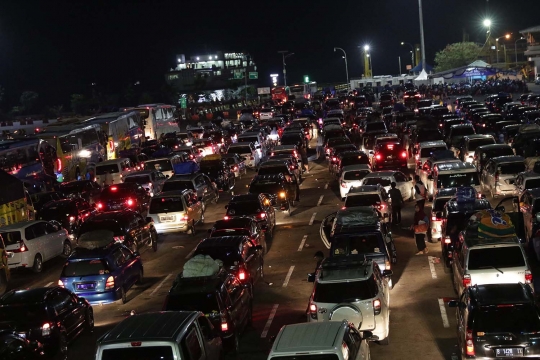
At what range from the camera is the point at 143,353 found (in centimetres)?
1059

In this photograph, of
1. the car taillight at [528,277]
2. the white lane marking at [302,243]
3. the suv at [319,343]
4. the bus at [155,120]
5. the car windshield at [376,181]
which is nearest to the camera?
the suv at [319,343]

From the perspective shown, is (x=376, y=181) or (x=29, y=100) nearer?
(x=376, y=181)

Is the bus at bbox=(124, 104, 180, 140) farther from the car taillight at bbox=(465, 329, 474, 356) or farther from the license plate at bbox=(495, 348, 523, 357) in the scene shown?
the license plate at bbox=(495, 348, 523, 357)

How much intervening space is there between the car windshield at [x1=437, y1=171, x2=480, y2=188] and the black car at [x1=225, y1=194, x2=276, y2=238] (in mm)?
5536

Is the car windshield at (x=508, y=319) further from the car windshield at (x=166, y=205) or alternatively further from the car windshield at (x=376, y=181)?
the car windshield at (x=376, y=181)

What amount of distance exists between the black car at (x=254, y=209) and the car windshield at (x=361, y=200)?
2.62m

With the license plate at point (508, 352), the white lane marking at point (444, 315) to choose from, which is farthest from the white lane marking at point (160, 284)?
the license plate at point (508, 352)

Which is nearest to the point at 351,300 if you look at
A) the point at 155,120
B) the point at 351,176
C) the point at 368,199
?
the point at 368,199

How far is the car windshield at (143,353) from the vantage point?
10.6 meters

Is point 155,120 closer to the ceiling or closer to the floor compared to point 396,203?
closer to the ceiling

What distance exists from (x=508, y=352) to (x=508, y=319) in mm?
499

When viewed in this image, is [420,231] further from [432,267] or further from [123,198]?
[123,198]

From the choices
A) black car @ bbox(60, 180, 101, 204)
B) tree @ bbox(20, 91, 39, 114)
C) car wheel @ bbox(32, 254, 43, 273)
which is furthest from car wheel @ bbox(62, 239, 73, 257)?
tree @ bbox(20, 91, 39, 114)

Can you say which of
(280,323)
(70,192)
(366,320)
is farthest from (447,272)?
(70,192)
